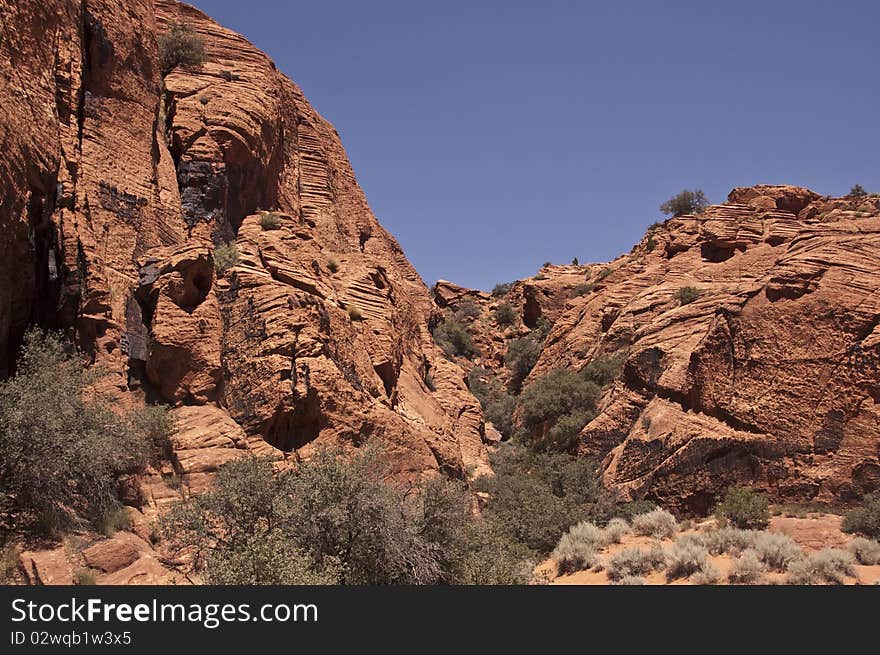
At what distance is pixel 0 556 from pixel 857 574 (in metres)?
15.9

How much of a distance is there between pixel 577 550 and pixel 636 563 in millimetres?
2003

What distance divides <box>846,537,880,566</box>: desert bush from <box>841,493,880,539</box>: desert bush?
1.04m

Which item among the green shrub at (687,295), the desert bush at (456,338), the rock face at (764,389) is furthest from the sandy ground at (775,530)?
the desert bush at (456,338)

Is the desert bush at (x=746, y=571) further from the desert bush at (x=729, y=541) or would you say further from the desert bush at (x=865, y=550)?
the desert bush at (x=865, y=550)

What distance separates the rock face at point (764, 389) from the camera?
21453 mm

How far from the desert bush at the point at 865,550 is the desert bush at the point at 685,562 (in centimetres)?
336

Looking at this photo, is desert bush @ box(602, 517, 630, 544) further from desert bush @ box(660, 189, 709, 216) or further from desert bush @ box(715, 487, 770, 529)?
desert bush @ box(660, 189, 709, 216)

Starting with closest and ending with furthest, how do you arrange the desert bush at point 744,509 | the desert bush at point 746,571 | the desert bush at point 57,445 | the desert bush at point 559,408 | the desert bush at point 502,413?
the desert bush at point 57,445 → the desert bush at point 746,571 → the desert bush at point 744,509 → the desert bush at point 559,408 → the desert bush at point 502,413

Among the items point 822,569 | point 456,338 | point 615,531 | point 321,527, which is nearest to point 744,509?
point 615,531

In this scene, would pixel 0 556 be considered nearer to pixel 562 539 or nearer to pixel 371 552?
pixel 371 552

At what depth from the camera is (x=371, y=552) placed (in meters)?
13.5

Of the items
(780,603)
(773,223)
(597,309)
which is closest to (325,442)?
(780,603)

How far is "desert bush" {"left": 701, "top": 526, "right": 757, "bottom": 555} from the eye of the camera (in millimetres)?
17828

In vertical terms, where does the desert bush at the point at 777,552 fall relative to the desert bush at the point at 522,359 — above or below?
below
